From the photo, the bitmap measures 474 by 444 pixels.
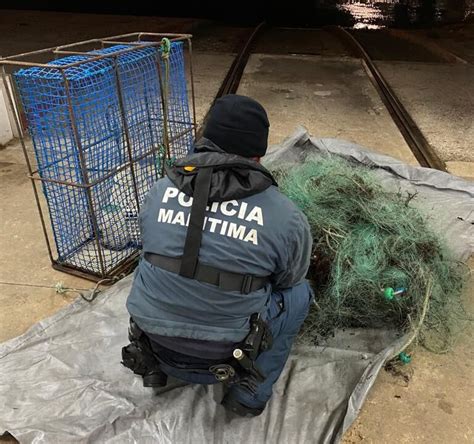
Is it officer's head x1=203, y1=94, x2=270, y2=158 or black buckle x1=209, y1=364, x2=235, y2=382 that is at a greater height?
officer's head x1=203, y1=94, x2=270, y2=158

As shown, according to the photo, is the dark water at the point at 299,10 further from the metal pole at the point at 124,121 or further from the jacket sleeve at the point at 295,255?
the jacket sleeve at the point at 295,255

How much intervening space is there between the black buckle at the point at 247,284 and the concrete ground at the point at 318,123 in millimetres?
837

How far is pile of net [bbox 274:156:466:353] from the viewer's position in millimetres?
2396

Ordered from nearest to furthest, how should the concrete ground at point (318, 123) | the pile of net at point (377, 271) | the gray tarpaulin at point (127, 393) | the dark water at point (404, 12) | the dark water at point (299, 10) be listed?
the gray tarpaulin at point (127, 393)
the concrete ground at point (318, 123)
the pile of net at point (377, 271)
the dark water at point (299, 10)
the dark water at point (404, 12)

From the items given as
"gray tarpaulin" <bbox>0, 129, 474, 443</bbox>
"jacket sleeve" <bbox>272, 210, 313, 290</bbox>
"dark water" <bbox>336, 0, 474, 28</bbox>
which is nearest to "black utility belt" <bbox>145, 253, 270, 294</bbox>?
"jacket sleeve" <bbox>272, 210, 313, 290</bbox>

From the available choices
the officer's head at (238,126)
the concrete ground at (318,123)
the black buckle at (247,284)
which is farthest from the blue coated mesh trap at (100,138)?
the black buckle at (247,284)

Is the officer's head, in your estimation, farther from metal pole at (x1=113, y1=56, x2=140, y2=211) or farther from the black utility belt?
metal pole at (x1=113, y1=56, x2=140, y2=211)

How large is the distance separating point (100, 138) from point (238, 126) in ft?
4.16

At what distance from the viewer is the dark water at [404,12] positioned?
13942 millimetres

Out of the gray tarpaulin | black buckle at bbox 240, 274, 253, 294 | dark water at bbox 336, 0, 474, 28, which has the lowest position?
dark water at bbox 336, 0, 474, 28

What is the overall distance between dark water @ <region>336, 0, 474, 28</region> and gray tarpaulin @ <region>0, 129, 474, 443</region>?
12.8m

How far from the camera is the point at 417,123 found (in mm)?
5723

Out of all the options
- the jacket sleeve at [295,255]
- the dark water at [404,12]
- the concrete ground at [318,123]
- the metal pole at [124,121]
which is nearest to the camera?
the jacket sleeve at [295,255]

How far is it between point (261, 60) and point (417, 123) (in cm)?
369
